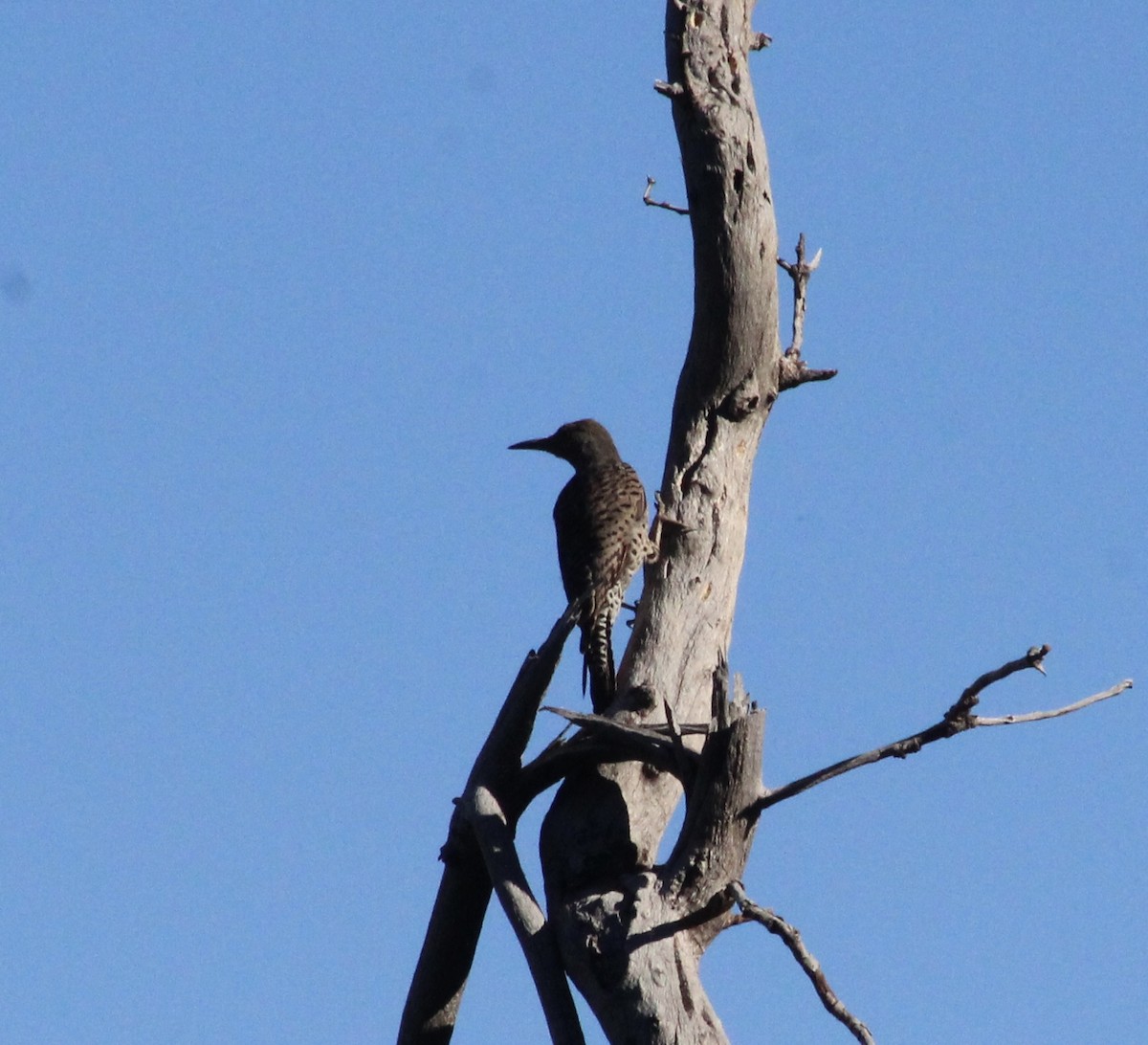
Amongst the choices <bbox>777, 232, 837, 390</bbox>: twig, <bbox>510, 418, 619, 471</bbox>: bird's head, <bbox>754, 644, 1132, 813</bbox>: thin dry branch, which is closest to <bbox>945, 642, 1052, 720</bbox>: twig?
<bbox>754, 644, 1132, 813</bbox>: thin dry branch

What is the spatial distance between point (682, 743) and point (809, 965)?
0.68 m

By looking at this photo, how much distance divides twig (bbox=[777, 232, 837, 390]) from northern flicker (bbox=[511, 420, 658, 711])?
2.46 feet

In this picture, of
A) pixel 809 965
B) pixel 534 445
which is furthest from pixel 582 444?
pixel 809 965

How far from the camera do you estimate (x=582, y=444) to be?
798 centimetres

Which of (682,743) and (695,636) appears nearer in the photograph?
(682,743)

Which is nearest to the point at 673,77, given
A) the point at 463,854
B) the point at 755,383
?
the point at 755,383

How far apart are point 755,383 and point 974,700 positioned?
187 centimetres

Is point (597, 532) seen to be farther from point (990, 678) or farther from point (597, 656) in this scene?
point (990, 678)

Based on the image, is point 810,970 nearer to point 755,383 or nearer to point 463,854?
point 463,854

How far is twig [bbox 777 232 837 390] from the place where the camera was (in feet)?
19.2

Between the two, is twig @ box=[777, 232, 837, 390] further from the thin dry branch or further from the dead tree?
the thin dry branch

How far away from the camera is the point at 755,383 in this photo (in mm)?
5758

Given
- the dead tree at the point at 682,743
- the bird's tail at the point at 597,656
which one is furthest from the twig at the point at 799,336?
the bird's tail at the point at 597,656

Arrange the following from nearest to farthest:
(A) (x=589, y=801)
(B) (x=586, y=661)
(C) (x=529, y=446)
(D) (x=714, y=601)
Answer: (A) (x=589, y=801)
(D) (x=714, y=601)
(B) (x=586, y=661)
(C) (x=529, y=446)
